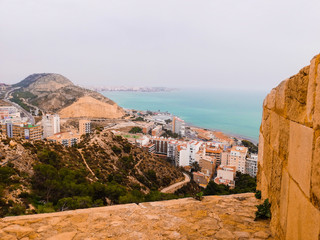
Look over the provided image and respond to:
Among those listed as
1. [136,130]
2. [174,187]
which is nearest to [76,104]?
[136,130]

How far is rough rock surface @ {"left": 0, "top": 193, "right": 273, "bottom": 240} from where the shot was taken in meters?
2.06

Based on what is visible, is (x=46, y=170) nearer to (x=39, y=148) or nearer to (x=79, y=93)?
(x=39, y=148)

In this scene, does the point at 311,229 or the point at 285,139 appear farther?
the point at 285,139

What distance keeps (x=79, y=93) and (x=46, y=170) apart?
6115 cm

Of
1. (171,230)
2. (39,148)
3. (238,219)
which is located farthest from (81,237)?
(39,148)

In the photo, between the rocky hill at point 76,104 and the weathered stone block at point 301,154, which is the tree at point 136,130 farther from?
the weathered stone block at point 301,154

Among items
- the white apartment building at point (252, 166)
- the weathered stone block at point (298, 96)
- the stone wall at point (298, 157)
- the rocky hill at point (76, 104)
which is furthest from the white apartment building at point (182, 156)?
the rocky hill at point (76, 104)

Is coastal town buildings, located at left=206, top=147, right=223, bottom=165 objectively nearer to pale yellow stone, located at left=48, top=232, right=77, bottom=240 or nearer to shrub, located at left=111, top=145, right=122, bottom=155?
shrub, located at left=111, top=145, right=122, bottom=155

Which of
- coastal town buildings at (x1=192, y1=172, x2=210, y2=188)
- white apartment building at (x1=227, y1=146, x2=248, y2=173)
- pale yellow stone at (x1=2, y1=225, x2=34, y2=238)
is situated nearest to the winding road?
coastal town buildings at (x1=192, y1=172, x2=210, y2=188)

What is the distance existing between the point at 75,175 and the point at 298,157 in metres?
11.3

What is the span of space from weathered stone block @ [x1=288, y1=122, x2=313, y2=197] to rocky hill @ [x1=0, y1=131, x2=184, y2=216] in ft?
16.2

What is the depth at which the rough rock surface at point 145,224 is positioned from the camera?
2059 millimetres

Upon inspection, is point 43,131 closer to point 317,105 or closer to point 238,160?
point 238,160

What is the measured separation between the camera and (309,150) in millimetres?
1242
